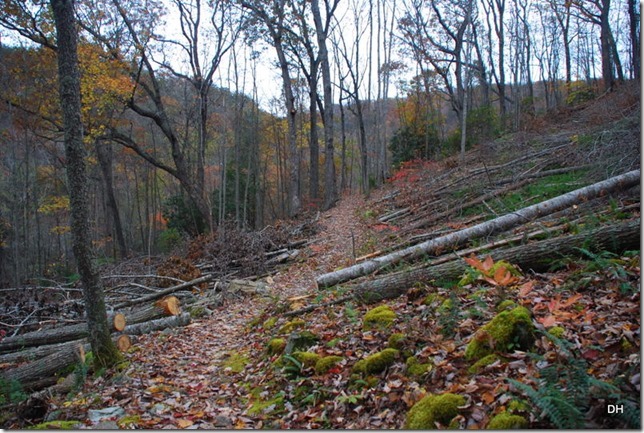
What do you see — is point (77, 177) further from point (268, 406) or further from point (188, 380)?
point (268, 406)

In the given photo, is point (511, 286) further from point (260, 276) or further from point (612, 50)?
point (612, 50)

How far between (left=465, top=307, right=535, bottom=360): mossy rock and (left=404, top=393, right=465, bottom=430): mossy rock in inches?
24.5

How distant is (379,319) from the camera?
183 inches

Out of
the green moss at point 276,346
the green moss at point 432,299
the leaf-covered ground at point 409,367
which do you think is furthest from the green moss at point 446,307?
the green moss at point 276,346

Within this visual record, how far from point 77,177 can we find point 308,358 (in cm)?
382

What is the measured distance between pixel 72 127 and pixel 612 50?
76.8 feet

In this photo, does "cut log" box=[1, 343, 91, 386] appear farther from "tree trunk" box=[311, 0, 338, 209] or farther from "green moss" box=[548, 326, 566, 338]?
"tree trunk" box=[311, 0, 338, 209]

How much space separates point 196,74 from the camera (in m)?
18.5

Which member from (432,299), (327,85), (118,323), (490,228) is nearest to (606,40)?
(327,85)

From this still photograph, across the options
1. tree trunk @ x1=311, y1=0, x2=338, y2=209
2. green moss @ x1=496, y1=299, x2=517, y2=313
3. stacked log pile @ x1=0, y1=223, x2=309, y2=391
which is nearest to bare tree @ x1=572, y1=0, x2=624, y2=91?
tree trunk @ x1=311, y1=0, x2=338, y2=209

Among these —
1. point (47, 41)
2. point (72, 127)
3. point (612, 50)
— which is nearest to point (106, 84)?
point (47, 41)

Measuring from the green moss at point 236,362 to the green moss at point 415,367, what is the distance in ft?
8.09

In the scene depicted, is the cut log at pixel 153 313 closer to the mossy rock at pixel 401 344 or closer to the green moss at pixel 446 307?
the mossy rock at pixel 401 344

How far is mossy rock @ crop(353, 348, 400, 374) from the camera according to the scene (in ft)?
12.2
